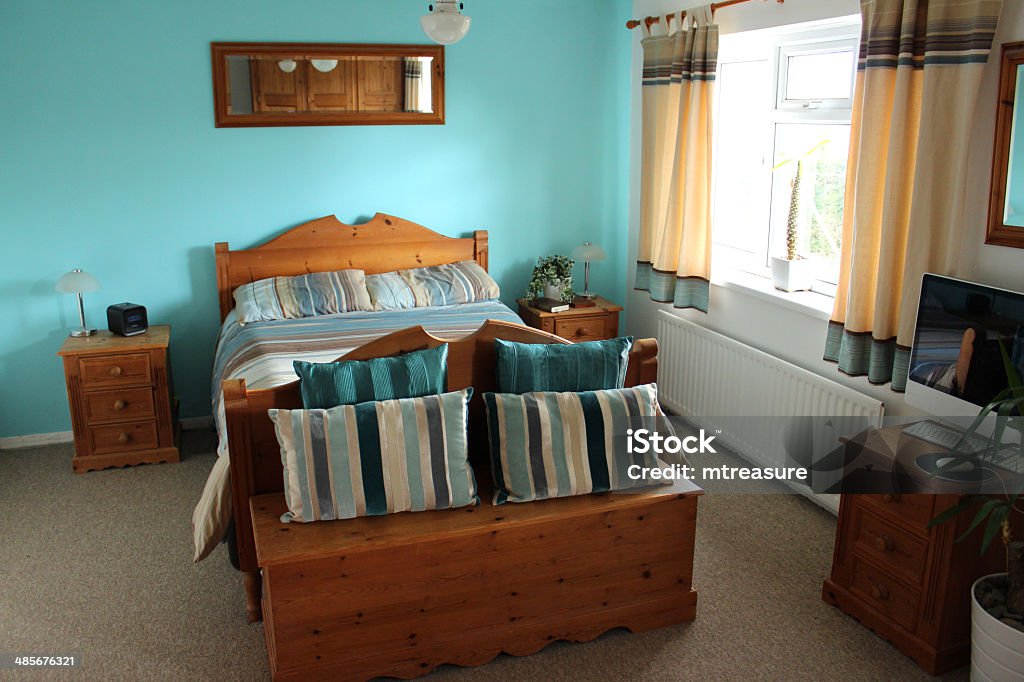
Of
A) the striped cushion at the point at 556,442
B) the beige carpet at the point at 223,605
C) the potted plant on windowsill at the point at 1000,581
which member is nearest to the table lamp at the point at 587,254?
the beige carpet at the point at 223,605

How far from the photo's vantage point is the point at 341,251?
4.54 meters

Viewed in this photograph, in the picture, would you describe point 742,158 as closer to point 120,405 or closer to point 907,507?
point 907,507

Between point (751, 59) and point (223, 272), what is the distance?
9.25 ft

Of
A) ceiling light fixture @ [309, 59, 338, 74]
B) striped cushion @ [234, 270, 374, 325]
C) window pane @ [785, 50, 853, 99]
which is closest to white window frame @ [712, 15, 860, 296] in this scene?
window pane @ [785, 50, 853, 99]

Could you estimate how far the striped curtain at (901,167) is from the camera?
268cm

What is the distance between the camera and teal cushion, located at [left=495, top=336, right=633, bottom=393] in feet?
8.82

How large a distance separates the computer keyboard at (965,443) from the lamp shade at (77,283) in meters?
3.50

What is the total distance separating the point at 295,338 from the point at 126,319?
895mm

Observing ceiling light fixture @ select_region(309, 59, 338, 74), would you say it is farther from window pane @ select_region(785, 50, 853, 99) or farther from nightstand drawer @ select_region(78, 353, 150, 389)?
window pane @ select_region(785, 50, 853, 99)

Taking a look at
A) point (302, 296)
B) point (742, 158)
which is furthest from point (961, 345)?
point (302, 296)

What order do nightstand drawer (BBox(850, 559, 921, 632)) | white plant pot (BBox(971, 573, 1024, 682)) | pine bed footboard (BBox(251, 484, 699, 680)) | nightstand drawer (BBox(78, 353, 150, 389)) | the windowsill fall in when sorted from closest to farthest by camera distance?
1. white plant pot (BBox(971, 573, 1024, 682))
2. pine bed footboard (BBox(251, 484, 699, 680))
3. nightstand drawer (BBox(850, 559, 921, 632))
4. the windowsill
5. nightstand drawer (BBox(78, 353, 150, 389))

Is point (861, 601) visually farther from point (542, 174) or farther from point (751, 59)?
point (542, 174)

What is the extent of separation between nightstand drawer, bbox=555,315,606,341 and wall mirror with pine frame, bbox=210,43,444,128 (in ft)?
4.23

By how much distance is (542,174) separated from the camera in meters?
4.88
